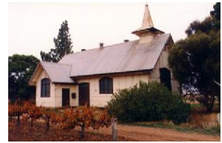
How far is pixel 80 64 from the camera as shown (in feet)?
93.4

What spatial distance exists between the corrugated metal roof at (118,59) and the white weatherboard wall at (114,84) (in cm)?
70

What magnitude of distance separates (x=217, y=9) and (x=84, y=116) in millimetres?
13368

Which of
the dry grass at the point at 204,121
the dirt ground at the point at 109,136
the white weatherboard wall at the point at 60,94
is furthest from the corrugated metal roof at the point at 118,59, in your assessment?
the dirt ground at the point at 109,136

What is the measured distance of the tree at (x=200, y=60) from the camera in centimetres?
1648

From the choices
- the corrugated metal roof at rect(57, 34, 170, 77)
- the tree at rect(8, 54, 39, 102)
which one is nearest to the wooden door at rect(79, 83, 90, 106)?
the corrugated metal roof at rect(57, 34, 170, 77)

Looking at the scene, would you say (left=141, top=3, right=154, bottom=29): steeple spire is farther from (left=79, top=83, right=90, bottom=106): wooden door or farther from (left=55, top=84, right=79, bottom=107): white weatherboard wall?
(left=55, top=84, right=79, bottom=107): white weatherboard wall

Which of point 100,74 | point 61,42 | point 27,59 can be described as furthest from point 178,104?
point 61,42

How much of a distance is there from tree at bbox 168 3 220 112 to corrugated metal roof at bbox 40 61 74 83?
1140 cm

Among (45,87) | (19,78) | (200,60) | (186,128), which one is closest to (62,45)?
(19,78)

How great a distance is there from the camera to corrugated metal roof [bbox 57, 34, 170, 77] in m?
22.1

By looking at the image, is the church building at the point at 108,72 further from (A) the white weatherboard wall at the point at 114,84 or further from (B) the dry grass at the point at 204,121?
(B) the dry grass at the point at 204,121

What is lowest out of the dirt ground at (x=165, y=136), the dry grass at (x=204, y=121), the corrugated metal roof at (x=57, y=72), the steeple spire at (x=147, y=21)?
the dirt ground at (x=165, y=136)

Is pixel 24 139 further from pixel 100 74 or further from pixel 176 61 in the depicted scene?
pixel 100 74

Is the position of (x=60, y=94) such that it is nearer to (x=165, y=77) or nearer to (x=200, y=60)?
(x=165, y=77)
